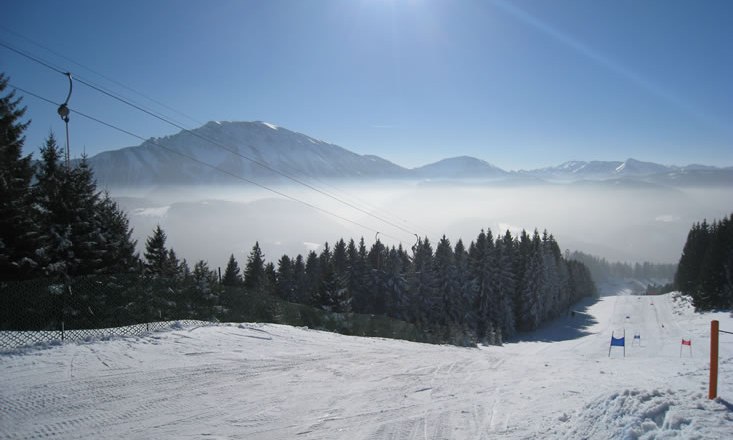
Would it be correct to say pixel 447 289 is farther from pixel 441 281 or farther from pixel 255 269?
pixel 255 269

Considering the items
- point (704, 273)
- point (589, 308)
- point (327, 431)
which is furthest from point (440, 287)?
point (327, 431)

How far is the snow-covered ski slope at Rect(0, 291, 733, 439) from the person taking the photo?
5211 millimetres

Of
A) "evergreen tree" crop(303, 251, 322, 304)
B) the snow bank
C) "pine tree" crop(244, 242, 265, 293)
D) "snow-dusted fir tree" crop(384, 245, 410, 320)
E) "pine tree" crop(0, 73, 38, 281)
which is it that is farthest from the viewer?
"evergreen tree" crop(303, 251, 322, 304)

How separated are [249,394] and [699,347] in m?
36.7

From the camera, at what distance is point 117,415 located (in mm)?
5582

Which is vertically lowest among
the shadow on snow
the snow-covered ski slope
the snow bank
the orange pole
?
the shadow on snow

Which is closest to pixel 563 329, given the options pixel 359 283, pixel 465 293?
pixel 465 293

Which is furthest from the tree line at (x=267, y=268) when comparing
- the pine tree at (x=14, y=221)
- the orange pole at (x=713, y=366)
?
the orange pole at (x=713, y=366)

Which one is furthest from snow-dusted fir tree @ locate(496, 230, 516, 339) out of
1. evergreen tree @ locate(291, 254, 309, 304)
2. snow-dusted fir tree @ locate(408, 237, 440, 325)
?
evergreen tree @ locate(291, 254, 309, 304)

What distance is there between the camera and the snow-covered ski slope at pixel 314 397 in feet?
17.1

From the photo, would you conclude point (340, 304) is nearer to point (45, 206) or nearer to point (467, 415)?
point (45, 206)

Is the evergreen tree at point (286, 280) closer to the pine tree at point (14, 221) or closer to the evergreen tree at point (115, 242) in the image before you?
the evergreen tree at point (115, 242)

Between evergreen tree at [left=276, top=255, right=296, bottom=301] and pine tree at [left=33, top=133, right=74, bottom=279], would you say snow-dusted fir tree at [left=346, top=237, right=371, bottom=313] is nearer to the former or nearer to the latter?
evergreen tree at [left=276, top=255, right=296, bottom=301]

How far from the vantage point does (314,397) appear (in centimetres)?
691
